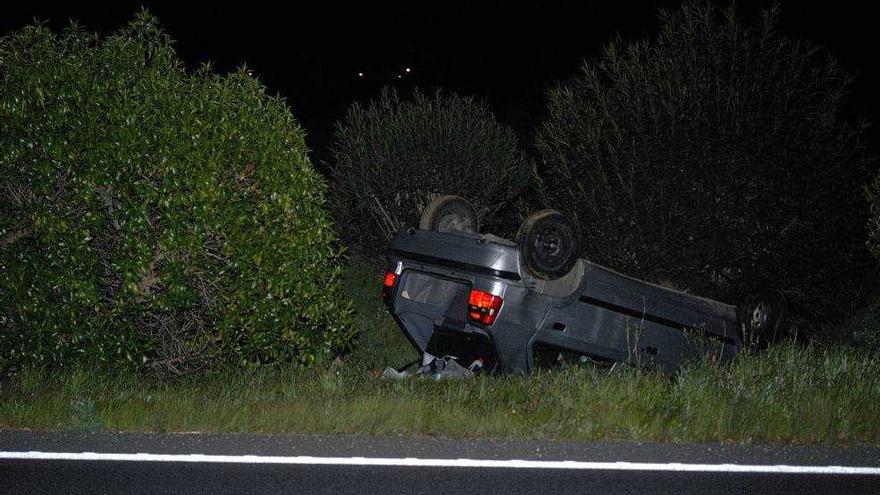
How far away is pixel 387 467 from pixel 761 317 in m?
6.01

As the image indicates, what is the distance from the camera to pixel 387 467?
5926 millimetres

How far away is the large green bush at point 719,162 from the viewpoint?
1157cm

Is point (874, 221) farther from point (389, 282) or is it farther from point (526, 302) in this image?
point (389, 282)

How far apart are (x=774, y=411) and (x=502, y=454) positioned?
2.36 metres

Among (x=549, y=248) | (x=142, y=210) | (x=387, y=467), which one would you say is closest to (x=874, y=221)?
(x=549, y=248)

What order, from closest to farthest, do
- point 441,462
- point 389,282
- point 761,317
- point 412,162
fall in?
point 441,462 → point 389,282 → point 761,317 → point 412,162

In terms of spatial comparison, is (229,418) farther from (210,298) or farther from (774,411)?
(774,411)

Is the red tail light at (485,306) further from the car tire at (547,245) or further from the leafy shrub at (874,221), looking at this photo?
the leafy shrub at (874,221)

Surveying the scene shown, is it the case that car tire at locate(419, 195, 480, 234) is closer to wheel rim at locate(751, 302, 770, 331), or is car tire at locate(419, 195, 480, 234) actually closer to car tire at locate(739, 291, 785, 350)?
car tire at locate(739, 291, 785, 350)

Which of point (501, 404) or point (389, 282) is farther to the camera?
point (389, 282)

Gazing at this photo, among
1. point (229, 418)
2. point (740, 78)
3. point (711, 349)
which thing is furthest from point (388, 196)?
point (229, 418)

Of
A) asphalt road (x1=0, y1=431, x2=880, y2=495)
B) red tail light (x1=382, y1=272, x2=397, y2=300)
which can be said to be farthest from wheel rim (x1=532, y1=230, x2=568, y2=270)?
asphalt road (x1=0, y1=431, x2=880, y2=495)

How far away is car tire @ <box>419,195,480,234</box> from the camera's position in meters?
9.25

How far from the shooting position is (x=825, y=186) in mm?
11766
